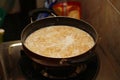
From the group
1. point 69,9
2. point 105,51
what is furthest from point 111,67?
point 69,9

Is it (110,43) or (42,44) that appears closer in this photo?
(42,44)

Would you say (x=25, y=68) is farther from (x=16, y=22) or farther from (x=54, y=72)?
(x=16, y=22)

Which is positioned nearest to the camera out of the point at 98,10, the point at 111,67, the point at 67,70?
the point at 67,70

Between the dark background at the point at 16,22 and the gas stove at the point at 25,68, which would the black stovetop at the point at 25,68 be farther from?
the dark background at the point at 16,22

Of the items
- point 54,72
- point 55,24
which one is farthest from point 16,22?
point 54,72

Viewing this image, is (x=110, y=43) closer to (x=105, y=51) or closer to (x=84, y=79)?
(x=105, y=51)

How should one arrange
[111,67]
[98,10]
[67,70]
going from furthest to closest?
[98,10] → [111,67] → [67,70]

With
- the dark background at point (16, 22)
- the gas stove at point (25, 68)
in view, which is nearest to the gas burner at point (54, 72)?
the gas stove at point (25, 68)

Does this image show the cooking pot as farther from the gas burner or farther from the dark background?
the dark background

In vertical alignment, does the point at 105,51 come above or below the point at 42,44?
below
